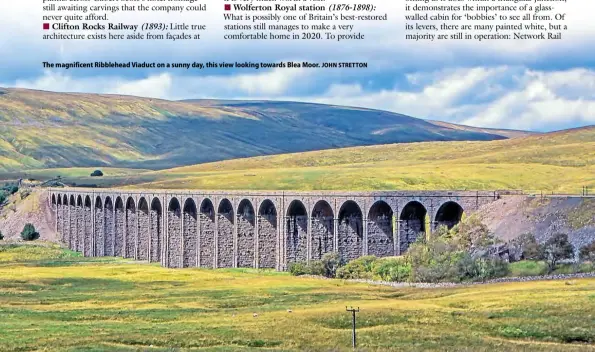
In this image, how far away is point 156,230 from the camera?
134 m

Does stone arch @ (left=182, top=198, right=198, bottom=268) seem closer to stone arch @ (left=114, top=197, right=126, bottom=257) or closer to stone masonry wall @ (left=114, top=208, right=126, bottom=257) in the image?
stone masonry wall @ (left=114, top=208, right=126, bottom=257)

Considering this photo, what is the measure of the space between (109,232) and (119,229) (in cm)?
333

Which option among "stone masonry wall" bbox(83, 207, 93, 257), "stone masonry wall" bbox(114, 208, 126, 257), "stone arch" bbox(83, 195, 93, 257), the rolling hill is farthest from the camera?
"stone arch" bbox(83, 195, 93, 257)

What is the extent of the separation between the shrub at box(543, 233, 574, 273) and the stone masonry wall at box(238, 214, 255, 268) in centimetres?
4093

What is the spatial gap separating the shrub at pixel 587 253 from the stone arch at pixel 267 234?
1514 inches

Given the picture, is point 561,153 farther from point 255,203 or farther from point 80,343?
point 80,343

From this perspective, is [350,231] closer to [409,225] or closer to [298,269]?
[298,269]

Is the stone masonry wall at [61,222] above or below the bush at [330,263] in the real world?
above

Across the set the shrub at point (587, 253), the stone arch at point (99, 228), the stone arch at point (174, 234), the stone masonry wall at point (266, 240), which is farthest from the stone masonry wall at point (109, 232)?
the shrub at point (587, 253)

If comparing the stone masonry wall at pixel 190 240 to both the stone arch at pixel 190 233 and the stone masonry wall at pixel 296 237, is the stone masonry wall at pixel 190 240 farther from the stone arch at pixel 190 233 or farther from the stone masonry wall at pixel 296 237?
the stone masonry wall at pixel 296 237

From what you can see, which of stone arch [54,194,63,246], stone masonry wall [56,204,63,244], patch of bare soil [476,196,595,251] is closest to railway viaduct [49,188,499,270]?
patch of bare soil [476,196,595,251]

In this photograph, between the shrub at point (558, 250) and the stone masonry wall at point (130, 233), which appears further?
the stone masonry wall at point (130, 233)

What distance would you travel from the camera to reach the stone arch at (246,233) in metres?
116

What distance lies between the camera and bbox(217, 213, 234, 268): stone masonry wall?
390 feet
